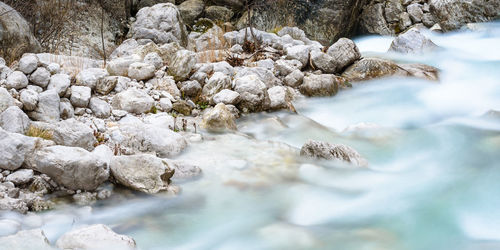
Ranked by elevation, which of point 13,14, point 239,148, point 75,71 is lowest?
point 239,148

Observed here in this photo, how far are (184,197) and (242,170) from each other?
0.83 meters

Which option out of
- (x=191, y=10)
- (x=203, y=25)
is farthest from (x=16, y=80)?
(x=191, y=10)

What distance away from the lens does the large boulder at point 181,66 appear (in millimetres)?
6805

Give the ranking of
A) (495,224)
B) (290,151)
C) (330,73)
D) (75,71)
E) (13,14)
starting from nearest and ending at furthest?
(495,224) < (290,151) < (75,71) < (13,14) < (330,73)

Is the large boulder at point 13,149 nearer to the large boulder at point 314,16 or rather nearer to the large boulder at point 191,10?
the large boulder at point 314,16

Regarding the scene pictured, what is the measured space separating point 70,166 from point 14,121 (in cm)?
115

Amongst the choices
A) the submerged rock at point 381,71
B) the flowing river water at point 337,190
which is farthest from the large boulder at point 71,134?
the submerged rock at point 381,71

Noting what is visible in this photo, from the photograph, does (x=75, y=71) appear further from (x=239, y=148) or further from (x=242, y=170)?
(x=242, y=170)

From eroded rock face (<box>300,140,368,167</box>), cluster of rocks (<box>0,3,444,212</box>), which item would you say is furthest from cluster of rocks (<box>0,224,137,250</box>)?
eroded rock face (<box>300,140,368,167</box>)

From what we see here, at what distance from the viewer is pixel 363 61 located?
8367 millimetres

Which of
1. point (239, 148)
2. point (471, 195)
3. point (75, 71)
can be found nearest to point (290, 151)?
point (239, 148)

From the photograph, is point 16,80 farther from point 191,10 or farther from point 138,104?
point 191,10

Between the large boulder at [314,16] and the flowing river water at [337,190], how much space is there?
686 centimetres

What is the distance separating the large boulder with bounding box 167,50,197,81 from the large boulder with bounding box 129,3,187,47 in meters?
4.68
